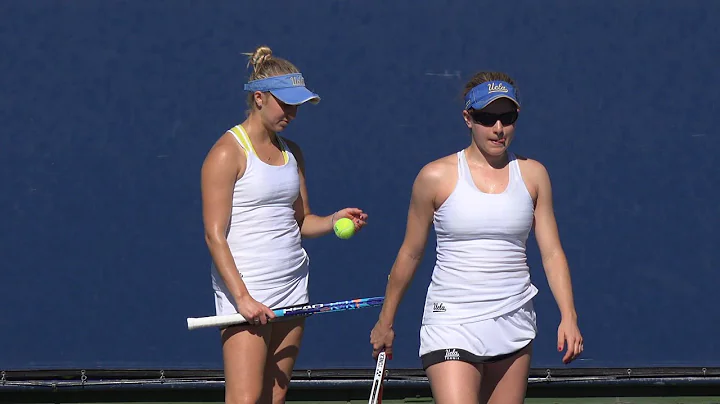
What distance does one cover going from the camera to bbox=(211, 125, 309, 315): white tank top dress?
4387 millimetres

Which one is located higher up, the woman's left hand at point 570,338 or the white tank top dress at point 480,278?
the white tank top dress at point 480,278

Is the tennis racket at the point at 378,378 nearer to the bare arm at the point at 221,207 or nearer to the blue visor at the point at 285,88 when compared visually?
the bare arm at the point at 221,207

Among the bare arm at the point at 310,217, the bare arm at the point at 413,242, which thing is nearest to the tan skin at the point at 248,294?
the bare arm at the point at 310,217

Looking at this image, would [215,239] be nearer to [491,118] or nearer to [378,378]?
[378,378]

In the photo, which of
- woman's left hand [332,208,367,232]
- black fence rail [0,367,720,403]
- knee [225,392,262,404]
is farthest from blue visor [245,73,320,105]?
black fence rail [0,367,720,403]

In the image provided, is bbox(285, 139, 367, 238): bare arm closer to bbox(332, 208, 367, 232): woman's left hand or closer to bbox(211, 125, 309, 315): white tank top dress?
bbox(332, 208, 367, 232): woman's left hand

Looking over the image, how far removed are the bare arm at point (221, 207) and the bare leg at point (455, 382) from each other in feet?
2.63

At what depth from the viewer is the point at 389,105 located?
5.80 metres

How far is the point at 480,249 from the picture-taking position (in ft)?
13.1

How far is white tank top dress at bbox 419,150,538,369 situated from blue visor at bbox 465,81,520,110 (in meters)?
0.22

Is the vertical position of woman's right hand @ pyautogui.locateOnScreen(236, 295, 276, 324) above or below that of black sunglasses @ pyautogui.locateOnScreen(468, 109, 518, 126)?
below

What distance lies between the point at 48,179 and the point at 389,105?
1698 millimetres

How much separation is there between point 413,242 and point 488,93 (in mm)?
565

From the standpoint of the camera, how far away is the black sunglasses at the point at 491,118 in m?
4.00
